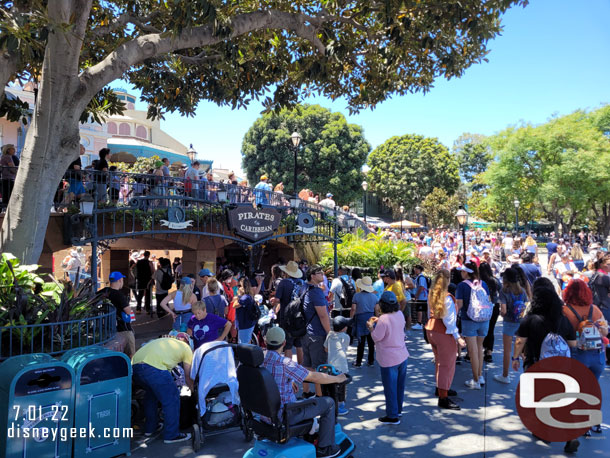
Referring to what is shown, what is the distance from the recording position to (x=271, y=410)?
3.63m

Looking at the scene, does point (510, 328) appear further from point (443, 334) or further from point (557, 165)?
point (557, 165)

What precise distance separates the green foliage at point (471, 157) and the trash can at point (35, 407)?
6824 cm

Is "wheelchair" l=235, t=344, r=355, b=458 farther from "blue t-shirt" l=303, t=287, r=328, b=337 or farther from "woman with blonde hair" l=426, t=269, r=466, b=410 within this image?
"woman with blonde hair" l=426, t=269, r=466, b=410

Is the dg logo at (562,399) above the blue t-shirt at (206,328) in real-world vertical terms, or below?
below

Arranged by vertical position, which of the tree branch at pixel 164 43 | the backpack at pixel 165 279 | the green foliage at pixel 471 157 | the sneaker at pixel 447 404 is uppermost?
the green foliage at pixel 471 157

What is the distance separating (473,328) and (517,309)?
779 mm

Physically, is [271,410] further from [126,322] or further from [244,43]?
[244,43]

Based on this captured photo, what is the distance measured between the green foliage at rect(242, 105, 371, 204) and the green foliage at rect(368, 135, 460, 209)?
9.06 m

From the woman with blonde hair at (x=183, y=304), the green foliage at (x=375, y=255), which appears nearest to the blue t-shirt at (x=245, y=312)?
the woman with blonde hair at (x=183, y=304)

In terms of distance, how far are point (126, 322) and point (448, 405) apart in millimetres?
4639

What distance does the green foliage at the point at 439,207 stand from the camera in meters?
43.9

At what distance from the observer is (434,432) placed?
17.5 ft

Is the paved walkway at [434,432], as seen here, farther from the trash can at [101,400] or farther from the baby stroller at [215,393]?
the trash can at [101,400]

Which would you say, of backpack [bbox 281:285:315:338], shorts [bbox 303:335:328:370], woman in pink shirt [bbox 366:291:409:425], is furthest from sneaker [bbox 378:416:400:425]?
backpack [bbox 281:285:315:338]
